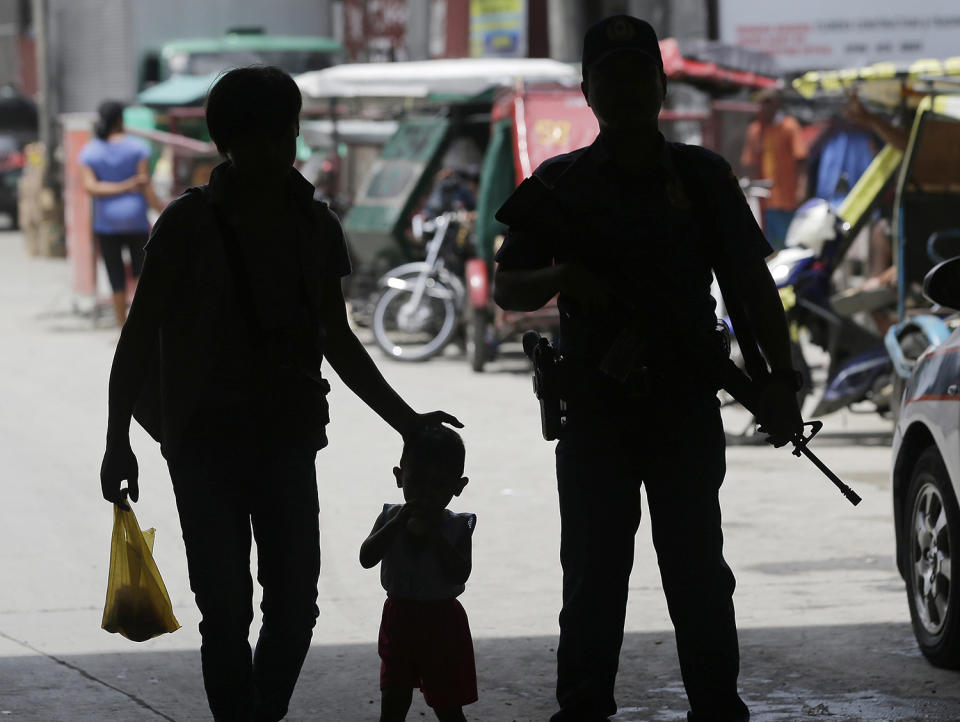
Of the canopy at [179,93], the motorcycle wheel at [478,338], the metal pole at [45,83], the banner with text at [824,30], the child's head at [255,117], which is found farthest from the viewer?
the metal pole at [45,83]

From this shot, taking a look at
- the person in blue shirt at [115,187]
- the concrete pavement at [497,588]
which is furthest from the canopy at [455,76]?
the concrete pavement at [497,588]

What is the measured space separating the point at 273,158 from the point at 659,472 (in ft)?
3.71

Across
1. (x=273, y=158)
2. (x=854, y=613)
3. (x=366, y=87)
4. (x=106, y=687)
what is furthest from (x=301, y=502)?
(x=366, y=87)

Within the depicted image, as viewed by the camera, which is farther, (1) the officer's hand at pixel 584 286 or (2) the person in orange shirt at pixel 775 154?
(2) the person in orange shirt at pixel 775 154

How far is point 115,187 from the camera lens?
53.8 ft

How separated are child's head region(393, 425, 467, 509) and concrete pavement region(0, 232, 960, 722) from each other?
1.07m

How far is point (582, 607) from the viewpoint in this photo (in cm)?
462

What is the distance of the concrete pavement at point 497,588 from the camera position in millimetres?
5641

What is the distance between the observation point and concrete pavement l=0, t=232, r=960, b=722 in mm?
5641

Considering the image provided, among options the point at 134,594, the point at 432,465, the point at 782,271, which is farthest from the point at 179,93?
the point at 432,465

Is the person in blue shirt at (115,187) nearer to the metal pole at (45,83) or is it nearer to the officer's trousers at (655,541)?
the officer's trousers at (655,541)

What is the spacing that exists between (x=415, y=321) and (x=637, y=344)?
10.8 metres

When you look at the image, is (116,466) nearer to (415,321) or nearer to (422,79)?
(415,321)

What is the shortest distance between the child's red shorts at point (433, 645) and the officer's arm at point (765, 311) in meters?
0.94
